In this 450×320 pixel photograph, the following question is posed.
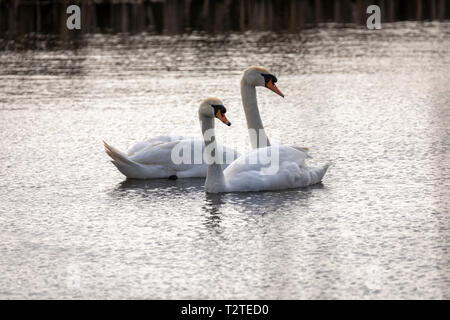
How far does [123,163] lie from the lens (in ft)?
41.2

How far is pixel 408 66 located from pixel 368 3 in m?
25.0

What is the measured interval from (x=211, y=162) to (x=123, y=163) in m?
1.36

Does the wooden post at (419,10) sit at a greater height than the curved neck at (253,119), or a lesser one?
greater

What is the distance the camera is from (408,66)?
23312 mm

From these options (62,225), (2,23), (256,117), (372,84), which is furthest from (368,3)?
(62,225)

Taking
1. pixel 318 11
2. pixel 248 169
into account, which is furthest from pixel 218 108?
pixel 318 11

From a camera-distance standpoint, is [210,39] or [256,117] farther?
[210,39]

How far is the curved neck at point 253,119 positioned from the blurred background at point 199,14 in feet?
67.9

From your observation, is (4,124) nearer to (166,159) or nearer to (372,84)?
(166,159)

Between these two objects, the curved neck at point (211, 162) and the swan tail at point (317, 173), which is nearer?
the curved neck at point (211, 162)

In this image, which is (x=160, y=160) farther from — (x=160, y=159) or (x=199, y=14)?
(x=199, y=14)

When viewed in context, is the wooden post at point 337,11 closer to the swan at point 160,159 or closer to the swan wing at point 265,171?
the swan at point 160,159

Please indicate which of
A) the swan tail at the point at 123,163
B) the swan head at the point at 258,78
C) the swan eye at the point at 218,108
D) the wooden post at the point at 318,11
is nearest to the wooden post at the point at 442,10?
the wooden post at the point at 318,11

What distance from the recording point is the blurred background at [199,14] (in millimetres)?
36750
